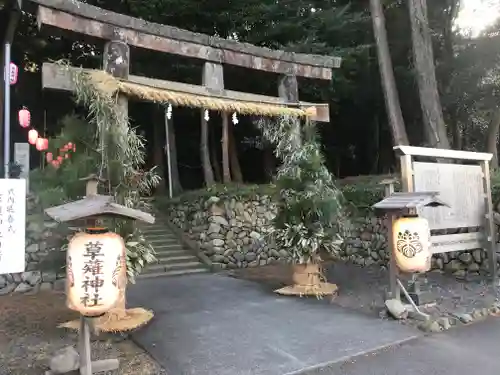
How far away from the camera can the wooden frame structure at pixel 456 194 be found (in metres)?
6.99

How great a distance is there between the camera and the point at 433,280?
8359 mm

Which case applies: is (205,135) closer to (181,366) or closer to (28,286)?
(28,286)

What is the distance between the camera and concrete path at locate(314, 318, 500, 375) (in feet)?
13.9

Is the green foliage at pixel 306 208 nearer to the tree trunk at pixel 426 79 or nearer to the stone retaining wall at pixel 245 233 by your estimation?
the stone retaining wall at pixel 245 233

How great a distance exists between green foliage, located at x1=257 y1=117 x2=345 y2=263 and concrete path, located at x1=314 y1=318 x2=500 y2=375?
2.52m

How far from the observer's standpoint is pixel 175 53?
24.7 ft

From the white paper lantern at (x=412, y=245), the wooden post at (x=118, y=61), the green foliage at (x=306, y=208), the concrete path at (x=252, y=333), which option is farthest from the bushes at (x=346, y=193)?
the wooden post at (x=118, y=61)

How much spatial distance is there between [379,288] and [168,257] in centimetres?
524

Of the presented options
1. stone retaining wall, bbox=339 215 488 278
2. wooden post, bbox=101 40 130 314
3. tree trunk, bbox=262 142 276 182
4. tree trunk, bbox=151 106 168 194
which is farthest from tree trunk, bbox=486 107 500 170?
tree trunk, bbox=151 106 168 194

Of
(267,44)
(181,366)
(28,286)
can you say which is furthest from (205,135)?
(181,366)

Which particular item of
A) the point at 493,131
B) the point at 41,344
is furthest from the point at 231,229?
the point at 493,131

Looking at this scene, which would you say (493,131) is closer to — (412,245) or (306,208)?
(306,208)

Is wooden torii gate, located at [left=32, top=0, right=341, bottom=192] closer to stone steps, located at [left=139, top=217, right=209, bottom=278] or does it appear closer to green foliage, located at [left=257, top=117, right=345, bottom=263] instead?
green foliage, located at [left=257, top=117, right=345, bottom=263]

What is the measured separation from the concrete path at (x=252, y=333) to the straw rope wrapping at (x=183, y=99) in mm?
3277
